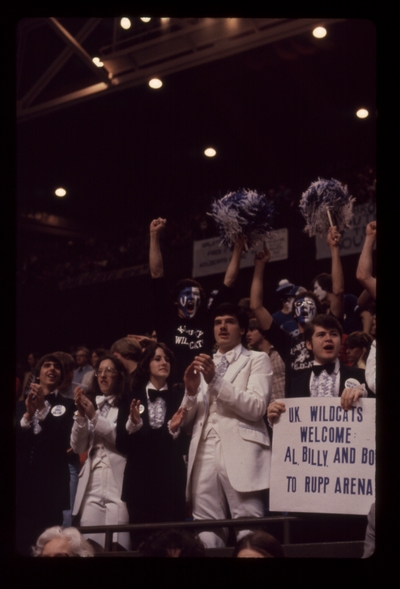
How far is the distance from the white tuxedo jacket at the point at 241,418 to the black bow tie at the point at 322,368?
0.23 meters

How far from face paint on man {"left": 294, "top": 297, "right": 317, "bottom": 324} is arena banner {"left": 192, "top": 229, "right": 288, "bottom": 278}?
11.1ft

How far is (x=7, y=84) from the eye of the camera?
3.02 m

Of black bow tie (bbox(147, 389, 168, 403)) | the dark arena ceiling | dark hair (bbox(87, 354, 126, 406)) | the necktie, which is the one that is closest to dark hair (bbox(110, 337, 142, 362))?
dark hair (bbox(87, 354, 126, 406))

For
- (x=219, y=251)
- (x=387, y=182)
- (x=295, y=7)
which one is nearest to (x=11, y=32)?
(x=295, y=7)

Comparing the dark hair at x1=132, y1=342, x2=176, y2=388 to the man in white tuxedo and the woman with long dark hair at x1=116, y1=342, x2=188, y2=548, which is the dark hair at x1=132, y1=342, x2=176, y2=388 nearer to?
the woman with long dark hair at x1=116, y1=342, x2=188, y2=548

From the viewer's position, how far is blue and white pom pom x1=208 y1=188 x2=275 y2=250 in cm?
413

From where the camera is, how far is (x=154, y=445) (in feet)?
12.7

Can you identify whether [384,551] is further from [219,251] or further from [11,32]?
[219,251]

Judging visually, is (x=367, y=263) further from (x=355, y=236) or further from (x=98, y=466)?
(x=355, y=236)

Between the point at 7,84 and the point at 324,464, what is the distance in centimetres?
196

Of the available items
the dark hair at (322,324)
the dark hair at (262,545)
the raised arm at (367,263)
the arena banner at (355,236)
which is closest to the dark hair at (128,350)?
the dark hair at (322,324)

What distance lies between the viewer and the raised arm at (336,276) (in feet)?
13.1

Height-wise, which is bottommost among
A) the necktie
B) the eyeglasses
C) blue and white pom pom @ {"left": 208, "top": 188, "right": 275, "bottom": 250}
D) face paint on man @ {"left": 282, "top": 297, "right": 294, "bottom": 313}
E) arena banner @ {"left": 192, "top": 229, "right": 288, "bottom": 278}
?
the eyeglasses

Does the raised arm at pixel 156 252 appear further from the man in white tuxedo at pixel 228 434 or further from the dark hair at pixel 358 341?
the dark hair at pixel 358 341
